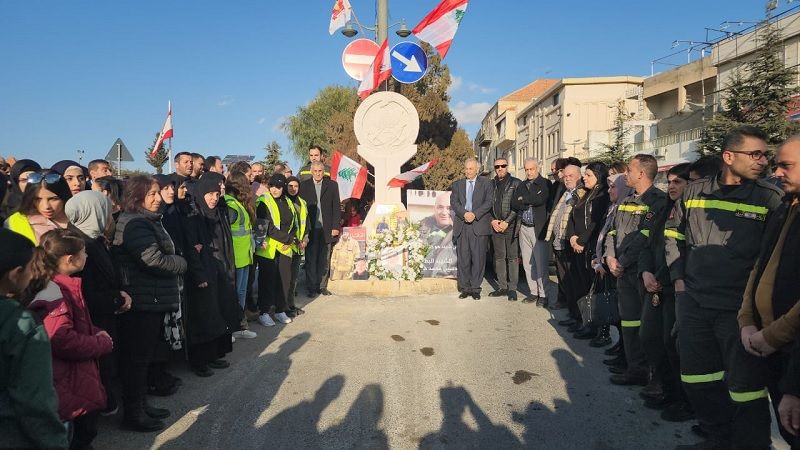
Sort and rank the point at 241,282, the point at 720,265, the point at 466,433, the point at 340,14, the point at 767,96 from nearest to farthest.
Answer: the point at 720,265 < the point at 466,433 < the point at 241,282 < the point at 340,14 < the point at 767,96

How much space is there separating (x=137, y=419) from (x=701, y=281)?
3.71 meters

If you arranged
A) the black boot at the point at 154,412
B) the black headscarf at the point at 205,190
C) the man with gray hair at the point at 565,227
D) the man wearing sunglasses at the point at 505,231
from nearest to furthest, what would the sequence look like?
1. the black boot at the point at 154,412
2. the black headscarf at the point at 205,190
3. the man with gray hair at the point at 565,227
4. the man wearing sunglasses at the point at 505,231

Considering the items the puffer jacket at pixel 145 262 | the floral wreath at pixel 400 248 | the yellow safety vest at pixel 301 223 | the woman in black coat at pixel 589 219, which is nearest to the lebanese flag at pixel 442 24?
the floral wreath at pixel 400 248

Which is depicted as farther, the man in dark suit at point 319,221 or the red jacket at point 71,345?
the man in dark suit at point 319,221

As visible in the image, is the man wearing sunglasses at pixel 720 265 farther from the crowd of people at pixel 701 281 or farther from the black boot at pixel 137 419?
the black boot at pixel 137 419

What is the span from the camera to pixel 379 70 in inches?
358

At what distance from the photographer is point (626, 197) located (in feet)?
14.4

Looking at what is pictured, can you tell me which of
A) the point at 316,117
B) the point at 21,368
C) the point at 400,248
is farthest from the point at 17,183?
the point at 316,117

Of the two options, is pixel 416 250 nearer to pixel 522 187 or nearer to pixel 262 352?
pixel 522 187

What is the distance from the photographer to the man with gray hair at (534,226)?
6.80m

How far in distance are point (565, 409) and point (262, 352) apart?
2.95 m

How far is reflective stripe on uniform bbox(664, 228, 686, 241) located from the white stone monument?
5.58m

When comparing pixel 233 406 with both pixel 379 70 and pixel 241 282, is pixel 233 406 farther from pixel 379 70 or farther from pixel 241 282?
pixel 379 70

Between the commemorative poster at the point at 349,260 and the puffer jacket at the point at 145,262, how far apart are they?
437 cm
